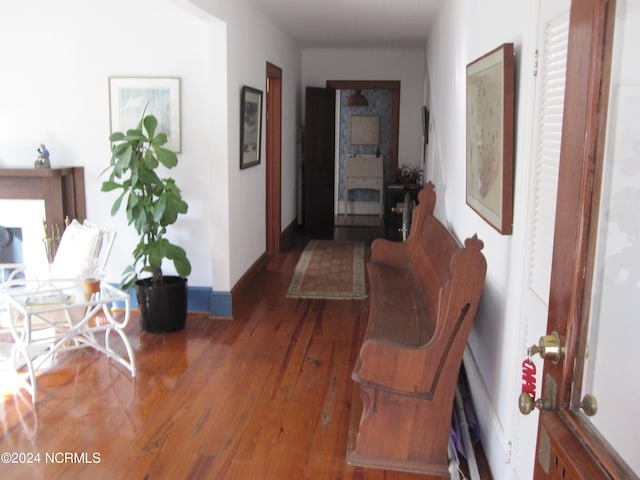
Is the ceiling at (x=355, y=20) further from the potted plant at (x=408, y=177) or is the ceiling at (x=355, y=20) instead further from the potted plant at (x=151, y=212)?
the potted plant at (x=151, y=212)

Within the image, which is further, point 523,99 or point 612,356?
point 523,99

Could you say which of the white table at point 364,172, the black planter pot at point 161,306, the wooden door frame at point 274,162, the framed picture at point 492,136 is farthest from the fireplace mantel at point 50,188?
the white table at point 364,172

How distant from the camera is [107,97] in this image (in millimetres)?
4586

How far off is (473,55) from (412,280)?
144 cm

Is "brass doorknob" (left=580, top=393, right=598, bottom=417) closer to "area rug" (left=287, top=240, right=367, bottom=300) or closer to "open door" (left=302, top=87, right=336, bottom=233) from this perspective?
"area rug" (left=287, top=240, right=367, bottom=300)

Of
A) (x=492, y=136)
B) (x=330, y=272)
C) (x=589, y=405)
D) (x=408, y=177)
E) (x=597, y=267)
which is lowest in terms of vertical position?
(x=330, y=272)

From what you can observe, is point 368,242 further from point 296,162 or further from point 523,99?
point 523,99

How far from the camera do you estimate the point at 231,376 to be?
3.59 meters

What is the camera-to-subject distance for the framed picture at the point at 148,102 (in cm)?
450

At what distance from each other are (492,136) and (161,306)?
2.79 metres

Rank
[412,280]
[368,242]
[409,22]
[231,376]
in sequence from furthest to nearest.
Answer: [368,242] → [409,22] → [412,280] → [231,376]

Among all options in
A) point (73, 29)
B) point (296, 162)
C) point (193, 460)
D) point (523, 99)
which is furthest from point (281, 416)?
point (296, 162)

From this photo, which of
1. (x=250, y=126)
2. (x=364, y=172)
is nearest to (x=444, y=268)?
(x=250, y=126)

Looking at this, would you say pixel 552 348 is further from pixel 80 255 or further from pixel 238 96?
pixel 238 96
